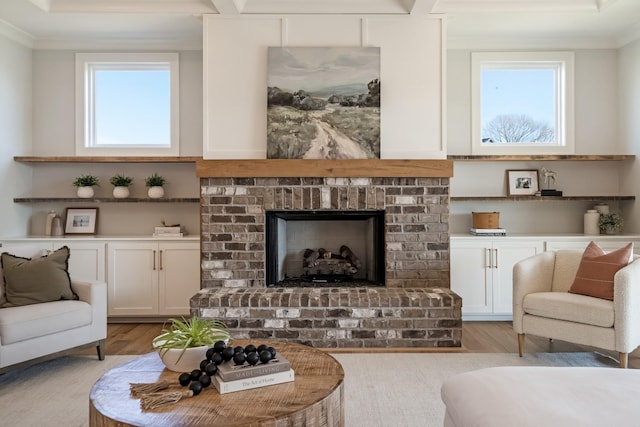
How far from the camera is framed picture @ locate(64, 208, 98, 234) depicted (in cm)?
465

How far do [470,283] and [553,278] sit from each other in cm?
84

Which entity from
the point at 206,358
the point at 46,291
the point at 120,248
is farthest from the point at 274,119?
the point at 206,358

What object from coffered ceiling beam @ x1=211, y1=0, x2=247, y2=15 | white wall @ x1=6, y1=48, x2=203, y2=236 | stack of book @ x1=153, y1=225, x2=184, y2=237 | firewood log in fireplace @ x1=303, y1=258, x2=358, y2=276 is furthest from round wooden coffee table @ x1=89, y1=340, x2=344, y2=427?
white wall @ x1=6, y1=48, x2=203, y2=236

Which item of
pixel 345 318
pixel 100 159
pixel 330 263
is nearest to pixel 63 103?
pixel 100 159

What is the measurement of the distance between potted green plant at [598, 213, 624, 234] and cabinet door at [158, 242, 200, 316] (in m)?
3.95

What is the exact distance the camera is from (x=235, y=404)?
61.3 inches

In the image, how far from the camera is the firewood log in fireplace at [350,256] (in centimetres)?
427

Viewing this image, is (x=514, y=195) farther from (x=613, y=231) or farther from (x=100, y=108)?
(x=100, y=108)

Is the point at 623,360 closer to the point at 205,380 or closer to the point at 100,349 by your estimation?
the point at 205,380

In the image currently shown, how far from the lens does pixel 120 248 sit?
428 centimetres

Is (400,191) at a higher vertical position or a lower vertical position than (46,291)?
higher

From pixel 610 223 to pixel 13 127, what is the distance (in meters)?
5.88

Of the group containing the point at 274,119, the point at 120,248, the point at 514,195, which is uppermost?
the point at 274,119

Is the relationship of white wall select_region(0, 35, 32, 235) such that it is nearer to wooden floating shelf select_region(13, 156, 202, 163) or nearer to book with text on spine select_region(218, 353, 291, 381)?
wooden floating shelf select_region(13, 156, 202, 163)
